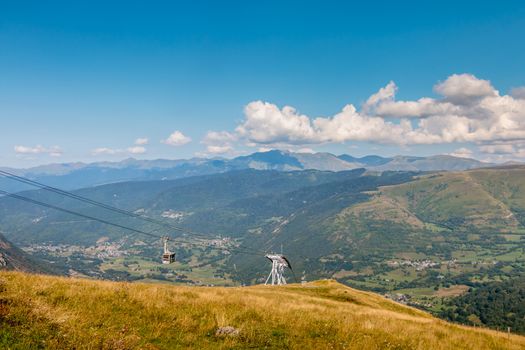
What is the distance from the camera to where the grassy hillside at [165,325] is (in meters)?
11.8

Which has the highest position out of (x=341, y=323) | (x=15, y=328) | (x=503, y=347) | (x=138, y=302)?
(x=15, y=328)

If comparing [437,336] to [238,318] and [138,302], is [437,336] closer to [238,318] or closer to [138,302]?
[238,318]

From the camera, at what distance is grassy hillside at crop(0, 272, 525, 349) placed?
11.8 meters

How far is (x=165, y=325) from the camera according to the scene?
14773mm

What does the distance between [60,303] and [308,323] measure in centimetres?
1065

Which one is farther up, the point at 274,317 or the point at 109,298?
the point at 109,298

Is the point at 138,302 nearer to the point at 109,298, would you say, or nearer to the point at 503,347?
the point at 109,298

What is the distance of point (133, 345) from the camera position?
11930 millimetres

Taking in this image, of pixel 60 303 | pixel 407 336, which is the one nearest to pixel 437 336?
pixel 407 336

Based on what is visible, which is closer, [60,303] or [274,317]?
[60,303]

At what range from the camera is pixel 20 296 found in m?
13.4

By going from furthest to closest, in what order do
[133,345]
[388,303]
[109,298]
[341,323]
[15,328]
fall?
[388,303], [341,323], [109,298], [133,345], [15,328]

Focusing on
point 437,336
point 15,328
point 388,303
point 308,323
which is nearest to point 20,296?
point 15,328

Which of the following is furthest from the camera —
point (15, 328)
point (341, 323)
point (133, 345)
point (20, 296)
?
point (341, 323)
